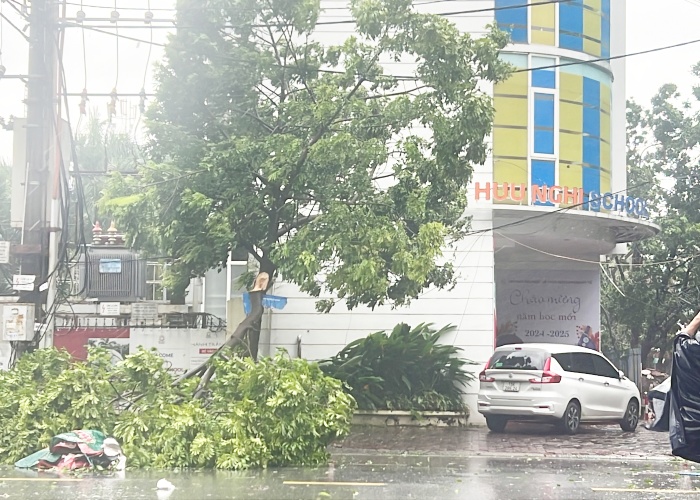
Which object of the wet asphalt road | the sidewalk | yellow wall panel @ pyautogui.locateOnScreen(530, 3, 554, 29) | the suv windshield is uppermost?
yellow wall panel @ pyautogui.locateOnScreen(530, 3, 554, 29)

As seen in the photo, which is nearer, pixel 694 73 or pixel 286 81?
pixel 286 81

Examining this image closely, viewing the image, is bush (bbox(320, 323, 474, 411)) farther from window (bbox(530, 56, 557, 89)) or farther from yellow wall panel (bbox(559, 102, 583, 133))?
window (bbox(530, 56, 557, 89))

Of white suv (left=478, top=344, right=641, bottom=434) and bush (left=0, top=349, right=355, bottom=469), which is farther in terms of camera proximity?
white suv (left=478, top=344, right=641, bottom=434)

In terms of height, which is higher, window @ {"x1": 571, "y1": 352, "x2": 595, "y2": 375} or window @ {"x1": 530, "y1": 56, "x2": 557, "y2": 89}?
window @ {"x1": 530, "y1": 56, "x2": 557, "y2": 89}

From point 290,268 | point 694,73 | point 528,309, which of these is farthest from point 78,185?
point 694,73

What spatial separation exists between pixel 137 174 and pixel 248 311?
9.60 feet

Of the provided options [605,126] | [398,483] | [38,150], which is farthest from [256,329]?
[605,126]

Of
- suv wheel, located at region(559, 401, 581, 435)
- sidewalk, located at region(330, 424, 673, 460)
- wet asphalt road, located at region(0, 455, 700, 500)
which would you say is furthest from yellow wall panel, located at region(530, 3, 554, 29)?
wet asphalt road, located at region(0, 455, 700, 500)

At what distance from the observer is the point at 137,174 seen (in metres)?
15.4

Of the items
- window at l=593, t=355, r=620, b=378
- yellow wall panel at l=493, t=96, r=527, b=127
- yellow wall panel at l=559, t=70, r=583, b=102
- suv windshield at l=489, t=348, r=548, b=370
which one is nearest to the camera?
suv windshield at l=489, t=348, r=548, b=370

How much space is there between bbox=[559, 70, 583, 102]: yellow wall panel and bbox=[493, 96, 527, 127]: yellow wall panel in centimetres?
110

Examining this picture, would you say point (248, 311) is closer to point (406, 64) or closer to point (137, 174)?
point (137, 174)

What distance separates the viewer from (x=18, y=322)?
46.7 ft

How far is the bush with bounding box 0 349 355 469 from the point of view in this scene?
12156 mm
